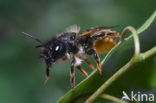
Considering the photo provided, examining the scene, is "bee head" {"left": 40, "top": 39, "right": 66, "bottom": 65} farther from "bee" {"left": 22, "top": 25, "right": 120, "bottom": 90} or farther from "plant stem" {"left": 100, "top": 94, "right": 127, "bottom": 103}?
"plant stem" {"left": 100, "top": 94, "right": 127, "bottom": 103}

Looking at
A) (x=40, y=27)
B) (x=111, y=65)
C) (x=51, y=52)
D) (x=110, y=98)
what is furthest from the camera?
(x=40, y=27)

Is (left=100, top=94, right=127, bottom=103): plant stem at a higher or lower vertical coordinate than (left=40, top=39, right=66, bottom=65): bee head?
lower

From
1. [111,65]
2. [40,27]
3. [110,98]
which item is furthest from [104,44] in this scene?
[40,27]

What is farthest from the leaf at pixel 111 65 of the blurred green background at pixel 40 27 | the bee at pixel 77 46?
the blurred green background at pixel 40 27

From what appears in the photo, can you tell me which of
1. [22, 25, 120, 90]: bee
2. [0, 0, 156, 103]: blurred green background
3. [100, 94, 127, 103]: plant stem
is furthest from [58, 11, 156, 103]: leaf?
[0, 0, 156, 103]: blurred green background

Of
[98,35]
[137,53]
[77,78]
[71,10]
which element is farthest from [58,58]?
[71,10]

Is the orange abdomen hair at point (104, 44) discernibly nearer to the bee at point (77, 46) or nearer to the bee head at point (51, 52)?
the bee at point (77, 46)

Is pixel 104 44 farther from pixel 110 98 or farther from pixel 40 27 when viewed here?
pixel 40 27

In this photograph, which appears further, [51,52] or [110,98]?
[51,52]
